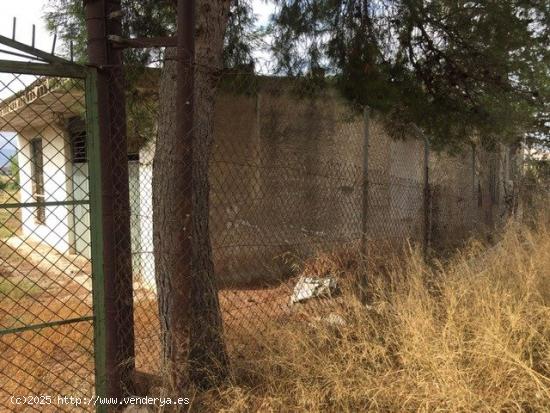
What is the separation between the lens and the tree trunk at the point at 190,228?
2.53 m

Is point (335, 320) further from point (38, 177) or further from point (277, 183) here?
point (38, 177)

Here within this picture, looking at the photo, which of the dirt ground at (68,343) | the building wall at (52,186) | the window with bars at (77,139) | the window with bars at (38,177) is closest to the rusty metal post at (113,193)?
the dirt ground at (68,343)

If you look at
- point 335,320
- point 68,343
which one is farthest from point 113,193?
point 68,343

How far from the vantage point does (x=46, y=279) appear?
27.2 ft

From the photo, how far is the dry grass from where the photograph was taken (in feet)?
8.64

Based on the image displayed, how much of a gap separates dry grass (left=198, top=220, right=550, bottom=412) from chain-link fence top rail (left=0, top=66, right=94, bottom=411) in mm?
1128

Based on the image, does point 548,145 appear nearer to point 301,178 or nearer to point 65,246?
point 301,178

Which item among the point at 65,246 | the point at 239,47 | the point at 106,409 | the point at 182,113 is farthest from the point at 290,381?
the point at 65,246

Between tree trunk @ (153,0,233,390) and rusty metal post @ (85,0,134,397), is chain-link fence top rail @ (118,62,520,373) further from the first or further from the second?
rusty metal post @ (85,0,134,397)

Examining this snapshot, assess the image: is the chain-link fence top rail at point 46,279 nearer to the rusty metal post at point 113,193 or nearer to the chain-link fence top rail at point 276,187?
→ the rusty metal post at point 113,193

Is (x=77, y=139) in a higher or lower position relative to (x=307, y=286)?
higher

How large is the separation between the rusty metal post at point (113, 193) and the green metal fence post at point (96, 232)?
2 cm

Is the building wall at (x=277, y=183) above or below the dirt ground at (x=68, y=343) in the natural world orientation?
above

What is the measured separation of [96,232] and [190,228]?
46cm
